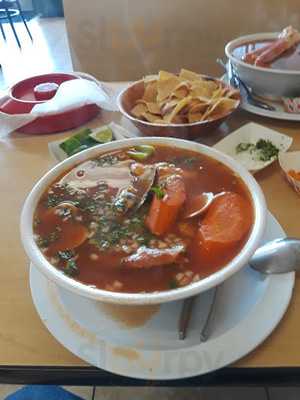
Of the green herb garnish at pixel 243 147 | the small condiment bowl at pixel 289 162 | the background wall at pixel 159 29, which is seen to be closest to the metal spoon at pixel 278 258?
the small condiment bowl at pixel 289 162

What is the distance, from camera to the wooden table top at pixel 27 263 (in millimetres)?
619

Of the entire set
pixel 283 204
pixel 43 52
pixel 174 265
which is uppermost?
pixel 174 265

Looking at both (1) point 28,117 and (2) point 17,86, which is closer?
(1) point 28,117

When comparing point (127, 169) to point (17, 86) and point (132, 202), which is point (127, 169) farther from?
point (17, 86)

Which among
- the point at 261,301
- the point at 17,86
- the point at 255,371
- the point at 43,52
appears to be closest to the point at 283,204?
the point at 261,301

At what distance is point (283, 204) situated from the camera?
90 cm

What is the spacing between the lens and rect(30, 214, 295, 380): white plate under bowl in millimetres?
578

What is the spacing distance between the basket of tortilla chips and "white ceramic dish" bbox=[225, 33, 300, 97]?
0.23 ft

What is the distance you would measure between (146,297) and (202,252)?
0.43ft

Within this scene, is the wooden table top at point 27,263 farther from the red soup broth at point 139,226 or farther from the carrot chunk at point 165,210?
the carrot chunk at point 165,210

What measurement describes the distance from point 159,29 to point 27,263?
5.55 feet

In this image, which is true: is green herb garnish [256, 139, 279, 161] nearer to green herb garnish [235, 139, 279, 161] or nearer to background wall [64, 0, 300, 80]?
green herb garnish [235, 139, 279, 161]

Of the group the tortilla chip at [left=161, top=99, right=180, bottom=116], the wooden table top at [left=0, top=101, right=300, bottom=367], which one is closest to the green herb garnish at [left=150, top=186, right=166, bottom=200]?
the wooden table top at [left=0, top=101, right=300, bottom=367]

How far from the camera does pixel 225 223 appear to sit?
671 mm
